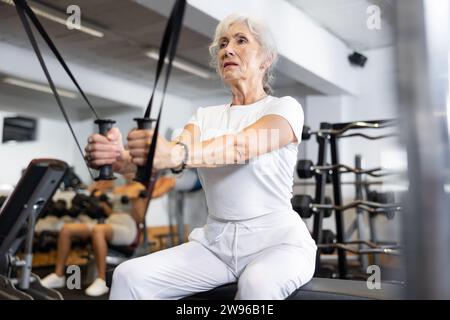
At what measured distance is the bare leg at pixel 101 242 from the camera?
3.15 meters

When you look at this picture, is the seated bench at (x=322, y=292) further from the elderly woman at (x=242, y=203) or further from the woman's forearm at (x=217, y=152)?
the woman's forearm at (x=217, y=152)

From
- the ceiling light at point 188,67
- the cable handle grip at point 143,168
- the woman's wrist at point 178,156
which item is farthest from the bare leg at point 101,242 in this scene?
the cable handle grip at point 143,168

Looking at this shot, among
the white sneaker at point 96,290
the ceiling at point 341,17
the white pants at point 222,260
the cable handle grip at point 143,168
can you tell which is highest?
the ceiling at point 341,17

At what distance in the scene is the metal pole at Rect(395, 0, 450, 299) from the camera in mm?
440

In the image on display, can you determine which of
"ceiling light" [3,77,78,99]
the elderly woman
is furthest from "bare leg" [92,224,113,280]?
the elderly woman

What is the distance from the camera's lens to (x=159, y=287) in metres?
1.05

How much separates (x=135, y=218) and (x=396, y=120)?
10.4ft

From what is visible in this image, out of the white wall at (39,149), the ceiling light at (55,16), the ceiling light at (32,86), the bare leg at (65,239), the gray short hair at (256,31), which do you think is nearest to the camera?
the gray short hair at (256,31)

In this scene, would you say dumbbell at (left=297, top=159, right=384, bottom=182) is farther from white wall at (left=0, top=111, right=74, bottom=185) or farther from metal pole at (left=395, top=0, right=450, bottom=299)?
white wall at (left=0, top=111, right=74, bottom=185)

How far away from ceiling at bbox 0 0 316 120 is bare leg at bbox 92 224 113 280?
36.2 inches

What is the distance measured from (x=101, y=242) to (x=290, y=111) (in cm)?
250

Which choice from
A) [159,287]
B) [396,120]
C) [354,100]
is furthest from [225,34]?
[354,100]

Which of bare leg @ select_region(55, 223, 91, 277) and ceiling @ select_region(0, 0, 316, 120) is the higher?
ceiling @ select_region(0, 0, 316, 120)

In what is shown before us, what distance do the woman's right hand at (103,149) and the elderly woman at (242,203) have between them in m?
0.13
